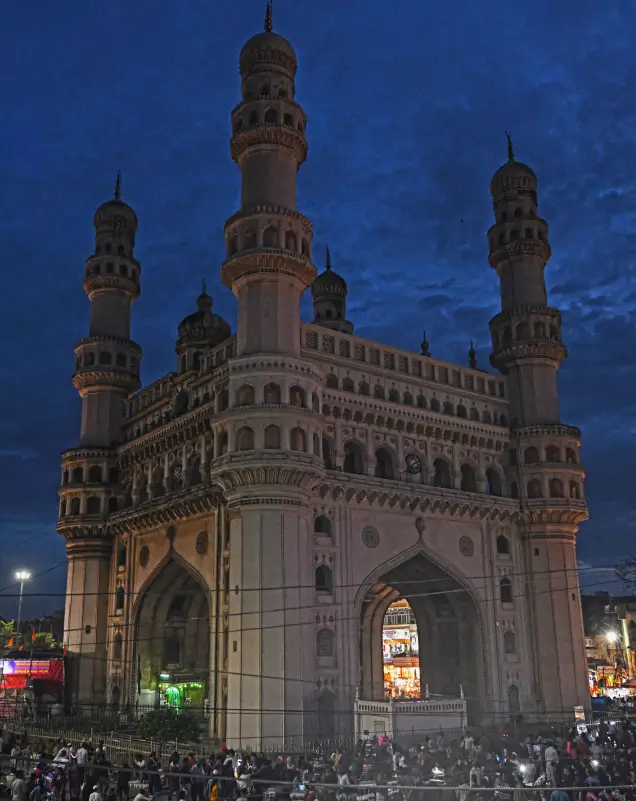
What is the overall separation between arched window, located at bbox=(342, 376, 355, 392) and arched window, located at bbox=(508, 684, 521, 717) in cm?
1584

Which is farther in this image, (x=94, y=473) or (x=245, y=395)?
(x=94, y=473)

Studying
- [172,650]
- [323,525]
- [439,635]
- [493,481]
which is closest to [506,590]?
[439,635]

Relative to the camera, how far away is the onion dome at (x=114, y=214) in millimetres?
48719

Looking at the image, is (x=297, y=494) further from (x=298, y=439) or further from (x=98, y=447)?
(x=98, y=447)

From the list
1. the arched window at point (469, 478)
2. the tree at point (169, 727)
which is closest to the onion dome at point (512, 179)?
the arched window at point (469, 478)

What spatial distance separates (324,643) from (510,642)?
11423 mm

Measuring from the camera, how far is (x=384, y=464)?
38031 millimetres

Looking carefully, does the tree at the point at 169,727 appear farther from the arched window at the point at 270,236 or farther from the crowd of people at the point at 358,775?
the arched window at the point at 270,236

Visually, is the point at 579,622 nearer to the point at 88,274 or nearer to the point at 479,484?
the point at 479,484

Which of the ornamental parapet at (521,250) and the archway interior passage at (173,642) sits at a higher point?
the ornamental parapet at (521,250)

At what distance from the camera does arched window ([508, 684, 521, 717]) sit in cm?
3825

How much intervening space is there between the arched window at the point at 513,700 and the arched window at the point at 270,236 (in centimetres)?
2296

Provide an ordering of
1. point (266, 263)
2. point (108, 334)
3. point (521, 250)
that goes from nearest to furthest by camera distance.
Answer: point (266, 263) < point (521, 250) < point (108, 334)

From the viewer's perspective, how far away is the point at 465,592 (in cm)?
3906
